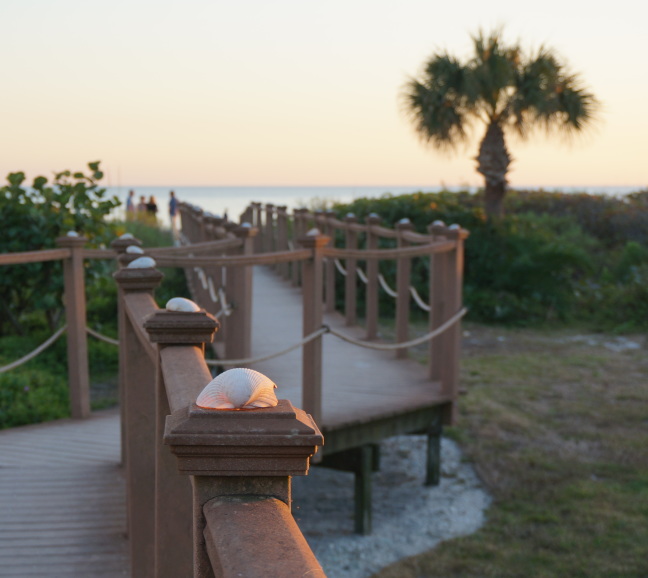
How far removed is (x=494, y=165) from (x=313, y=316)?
12553mm

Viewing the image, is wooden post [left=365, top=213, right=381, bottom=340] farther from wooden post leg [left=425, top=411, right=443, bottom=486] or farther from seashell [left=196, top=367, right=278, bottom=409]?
seashell [left=196, top=367, right=278, bottom=409]

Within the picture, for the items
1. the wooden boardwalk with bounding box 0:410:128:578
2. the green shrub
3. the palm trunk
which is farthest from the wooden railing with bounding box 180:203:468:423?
the palm trunk

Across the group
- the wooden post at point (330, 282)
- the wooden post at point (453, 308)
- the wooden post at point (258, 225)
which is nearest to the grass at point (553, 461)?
the wooden post at point (453, 308)

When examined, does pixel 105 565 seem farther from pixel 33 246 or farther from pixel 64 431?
pixel 33 246

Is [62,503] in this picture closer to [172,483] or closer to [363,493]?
[172,483]

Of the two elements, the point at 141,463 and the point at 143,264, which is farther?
the point at 143,264

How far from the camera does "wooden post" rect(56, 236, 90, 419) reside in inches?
261

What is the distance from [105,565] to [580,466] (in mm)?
5693

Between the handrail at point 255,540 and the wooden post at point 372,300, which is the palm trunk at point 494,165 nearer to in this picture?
the wooden post at point 372,300

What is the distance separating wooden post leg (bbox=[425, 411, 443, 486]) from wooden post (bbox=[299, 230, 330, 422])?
5.76 feet

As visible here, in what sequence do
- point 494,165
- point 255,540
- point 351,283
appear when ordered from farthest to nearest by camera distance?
1. point 494,165
2. point 351,283
3. point 255,540

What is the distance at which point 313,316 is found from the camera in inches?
241

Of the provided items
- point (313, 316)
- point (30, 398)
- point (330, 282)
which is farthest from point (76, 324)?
point (330, 282)

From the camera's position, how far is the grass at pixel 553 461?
6.36m
